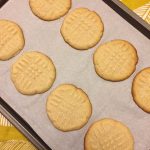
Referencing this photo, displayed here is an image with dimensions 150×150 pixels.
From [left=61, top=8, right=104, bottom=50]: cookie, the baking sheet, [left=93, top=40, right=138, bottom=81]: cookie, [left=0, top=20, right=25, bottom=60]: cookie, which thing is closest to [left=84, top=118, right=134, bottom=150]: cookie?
the baking sheet

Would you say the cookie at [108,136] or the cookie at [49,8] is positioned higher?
the cookie at [49,8]

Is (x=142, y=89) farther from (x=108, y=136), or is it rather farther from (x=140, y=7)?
(x=140, y=7)

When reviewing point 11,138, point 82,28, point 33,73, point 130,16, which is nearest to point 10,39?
point 33,73

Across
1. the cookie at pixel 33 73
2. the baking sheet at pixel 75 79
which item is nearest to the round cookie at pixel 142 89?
the baking sheet at pixel 75 79

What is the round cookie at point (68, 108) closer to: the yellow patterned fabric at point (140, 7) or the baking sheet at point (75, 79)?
the baking sheet at point (75, 79)

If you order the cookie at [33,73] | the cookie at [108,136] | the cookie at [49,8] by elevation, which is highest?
the cookie at [49,8]

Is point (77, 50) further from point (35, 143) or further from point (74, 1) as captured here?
point (35, 143)

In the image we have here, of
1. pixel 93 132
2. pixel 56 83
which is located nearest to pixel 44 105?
pixel 56 83
